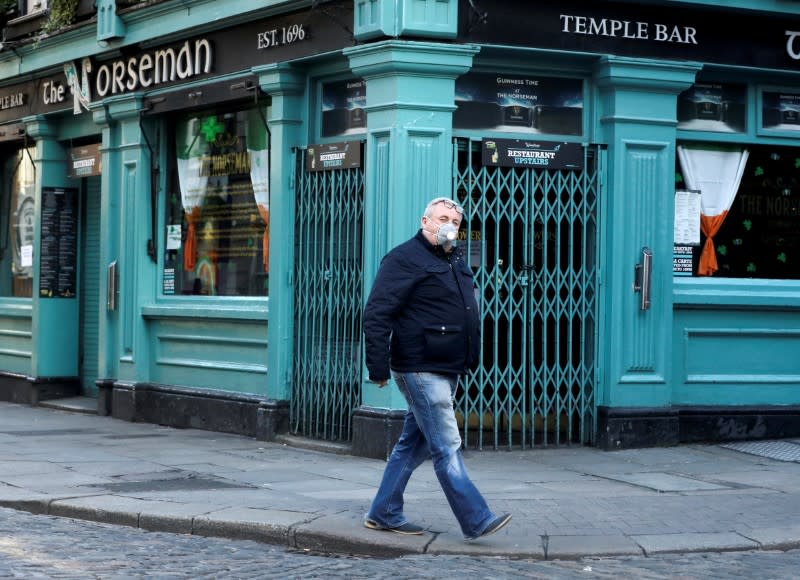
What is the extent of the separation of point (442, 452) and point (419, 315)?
2.54 feet

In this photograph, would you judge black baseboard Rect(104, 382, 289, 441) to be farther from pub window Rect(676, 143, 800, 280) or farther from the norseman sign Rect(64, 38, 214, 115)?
pub window Rect(676, 143, 800, 280)

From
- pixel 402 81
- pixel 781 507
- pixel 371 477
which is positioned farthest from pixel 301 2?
pixel 781 507

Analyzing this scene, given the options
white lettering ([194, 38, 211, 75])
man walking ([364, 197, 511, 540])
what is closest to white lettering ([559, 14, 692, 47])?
white lettering ([194, 38, 211, 75])

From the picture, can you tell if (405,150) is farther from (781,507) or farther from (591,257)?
(781,507)

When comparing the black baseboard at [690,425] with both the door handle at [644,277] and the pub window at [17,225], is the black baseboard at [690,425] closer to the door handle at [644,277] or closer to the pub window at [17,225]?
the door handle at [644,277]

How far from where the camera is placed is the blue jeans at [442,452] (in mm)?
7789

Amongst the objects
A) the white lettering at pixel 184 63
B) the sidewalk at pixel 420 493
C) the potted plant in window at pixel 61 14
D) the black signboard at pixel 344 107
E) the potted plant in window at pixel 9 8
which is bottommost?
the sidewalk at pixel 420 493

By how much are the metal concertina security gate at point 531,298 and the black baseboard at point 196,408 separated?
195 centimetres

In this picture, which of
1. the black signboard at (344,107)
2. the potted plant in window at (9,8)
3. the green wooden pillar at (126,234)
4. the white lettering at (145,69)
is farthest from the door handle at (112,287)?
the potted plant in window at (9,8)

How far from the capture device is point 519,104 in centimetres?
1209

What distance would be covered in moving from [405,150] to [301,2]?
1974mm

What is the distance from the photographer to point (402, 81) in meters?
11.4

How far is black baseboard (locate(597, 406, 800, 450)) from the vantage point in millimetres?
11969

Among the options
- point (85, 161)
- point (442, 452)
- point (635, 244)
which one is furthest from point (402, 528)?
point (85, 161)
